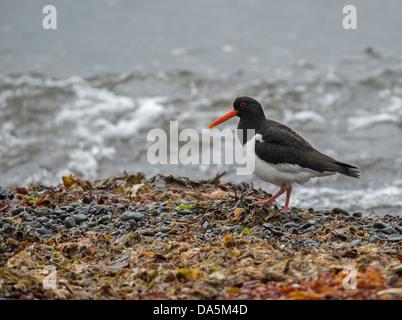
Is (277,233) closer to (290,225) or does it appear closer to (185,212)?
(290,225)

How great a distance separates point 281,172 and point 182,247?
182 centimetres

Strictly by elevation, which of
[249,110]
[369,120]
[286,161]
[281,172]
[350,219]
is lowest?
[350,219]

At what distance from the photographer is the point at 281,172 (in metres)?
6.34

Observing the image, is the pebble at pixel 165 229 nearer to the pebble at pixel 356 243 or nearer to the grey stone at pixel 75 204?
the grey stone at pixel 75 204

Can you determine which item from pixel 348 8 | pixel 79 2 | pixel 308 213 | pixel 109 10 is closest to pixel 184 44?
pixel 109 10

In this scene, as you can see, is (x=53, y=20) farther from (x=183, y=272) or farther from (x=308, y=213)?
(x=183, y=272)

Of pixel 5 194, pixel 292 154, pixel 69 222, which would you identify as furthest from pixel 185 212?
pixel 5 194

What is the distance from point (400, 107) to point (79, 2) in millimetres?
13131

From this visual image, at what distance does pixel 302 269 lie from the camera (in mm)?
4426

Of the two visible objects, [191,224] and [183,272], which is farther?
[191,224]

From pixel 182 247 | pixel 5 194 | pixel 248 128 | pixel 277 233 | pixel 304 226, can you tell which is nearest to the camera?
pixel 182 247

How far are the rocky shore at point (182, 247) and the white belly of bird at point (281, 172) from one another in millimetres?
419

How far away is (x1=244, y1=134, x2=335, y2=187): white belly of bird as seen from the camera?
6.30m

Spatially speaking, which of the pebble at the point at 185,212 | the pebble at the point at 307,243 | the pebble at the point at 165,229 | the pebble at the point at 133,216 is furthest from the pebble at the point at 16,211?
the pebble at the point at 307,243
